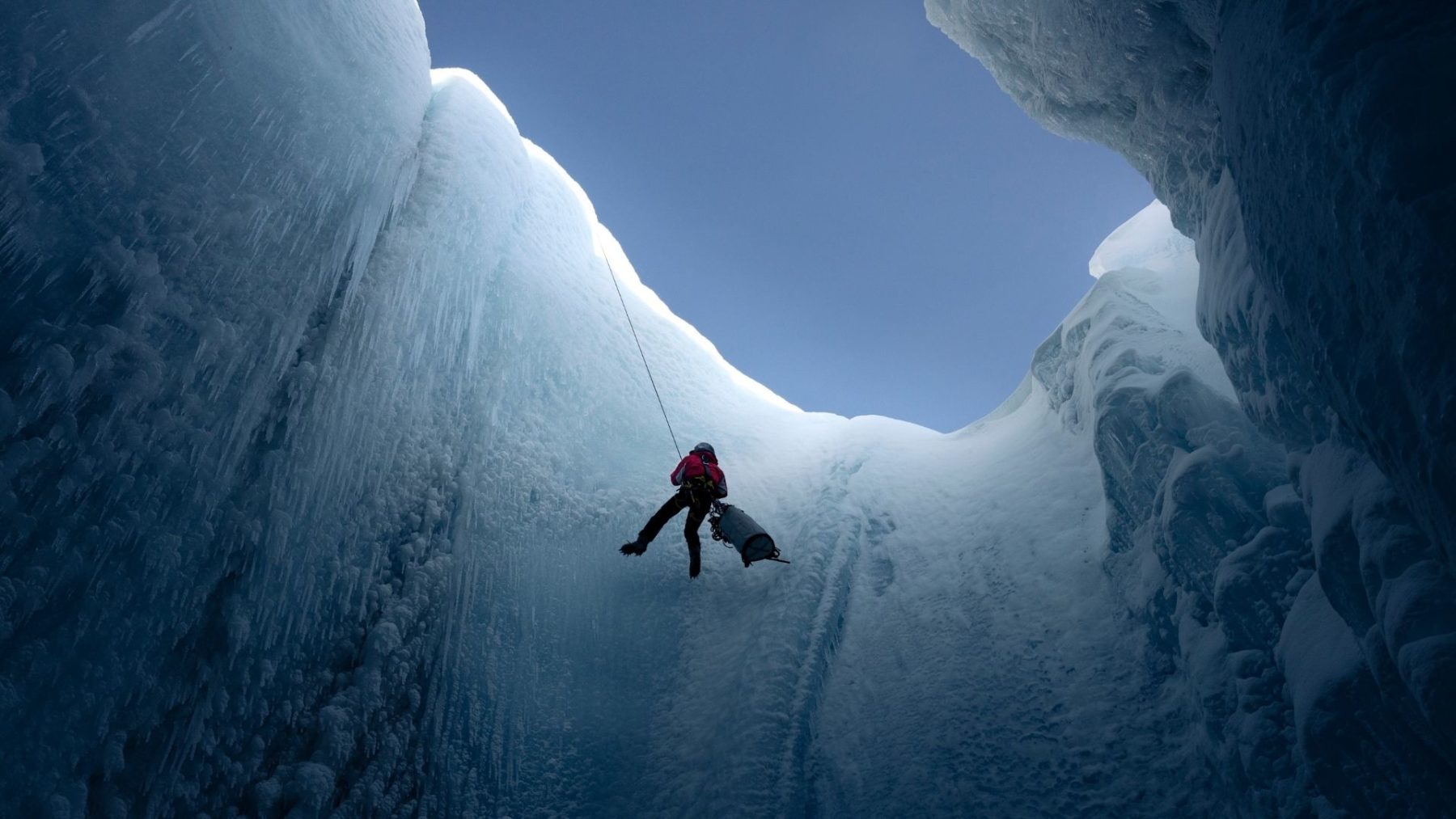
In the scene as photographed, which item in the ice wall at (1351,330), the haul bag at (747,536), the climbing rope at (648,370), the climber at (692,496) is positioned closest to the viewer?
the ice wall at (1351,330)

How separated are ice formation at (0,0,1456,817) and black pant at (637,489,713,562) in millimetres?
1005

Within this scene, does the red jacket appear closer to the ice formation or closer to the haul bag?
the haul bag

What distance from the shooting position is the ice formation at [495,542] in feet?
10.1

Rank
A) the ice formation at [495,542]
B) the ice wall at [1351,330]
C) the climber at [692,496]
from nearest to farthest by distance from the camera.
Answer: the ice wall at [1351,330]
the ice formation at [495,542]
the climber at [692,496]

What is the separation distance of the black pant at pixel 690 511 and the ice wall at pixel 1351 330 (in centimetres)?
393

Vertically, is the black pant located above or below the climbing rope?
below

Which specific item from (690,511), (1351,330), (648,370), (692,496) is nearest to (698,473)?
(692,496)

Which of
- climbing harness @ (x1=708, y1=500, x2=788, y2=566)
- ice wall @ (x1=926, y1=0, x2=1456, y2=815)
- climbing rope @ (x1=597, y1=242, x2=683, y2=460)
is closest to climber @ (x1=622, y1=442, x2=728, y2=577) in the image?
climbing harness @ (x1=708, y1=500, x2=788, y2=566)

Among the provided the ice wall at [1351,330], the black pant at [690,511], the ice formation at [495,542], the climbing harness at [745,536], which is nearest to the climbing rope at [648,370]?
the ice formation at [495,542]

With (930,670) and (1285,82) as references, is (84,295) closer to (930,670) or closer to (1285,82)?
(1285,82)

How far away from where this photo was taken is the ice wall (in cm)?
211

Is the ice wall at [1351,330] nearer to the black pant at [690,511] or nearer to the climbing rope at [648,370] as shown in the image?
the black pant at [690,511]

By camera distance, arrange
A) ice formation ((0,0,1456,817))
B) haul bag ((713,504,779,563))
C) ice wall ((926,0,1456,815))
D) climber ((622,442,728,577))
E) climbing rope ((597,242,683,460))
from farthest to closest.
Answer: climbing rope ((597,242,683,460)) < climber ((622,442,728,577)) < haul bag ((713,504,779,563)) < ice formation ((0,0,1456,817)) < ice wall ((926,0,1456,815))

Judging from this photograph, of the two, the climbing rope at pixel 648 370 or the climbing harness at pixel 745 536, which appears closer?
the climbing harness at pixel 745 536
